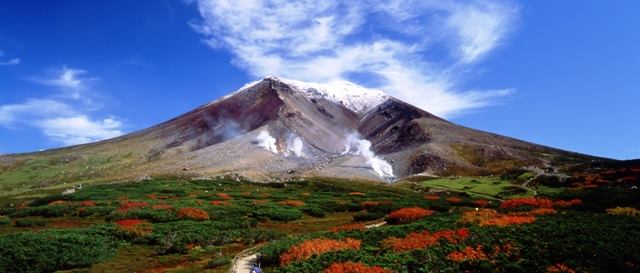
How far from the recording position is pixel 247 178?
108 meters

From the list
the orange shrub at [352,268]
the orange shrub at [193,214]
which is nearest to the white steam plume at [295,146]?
the orange shrub at [193,214]

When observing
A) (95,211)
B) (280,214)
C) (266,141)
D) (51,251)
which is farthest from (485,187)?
(266,141)

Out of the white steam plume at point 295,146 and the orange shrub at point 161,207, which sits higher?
the white steam plume at point 295,146

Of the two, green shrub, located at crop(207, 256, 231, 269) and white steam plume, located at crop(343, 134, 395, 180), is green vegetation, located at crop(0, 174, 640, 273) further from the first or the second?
white steam plume, located at crop(343, 134, 395, 180)

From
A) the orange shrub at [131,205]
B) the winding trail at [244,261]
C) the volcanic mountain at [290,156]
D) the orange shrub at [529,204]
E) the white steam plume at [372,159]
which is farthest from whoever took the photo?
the white steam plume at [372,159]

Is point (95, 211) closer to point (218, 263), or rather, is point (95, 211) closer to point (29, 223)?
point (29, 223)

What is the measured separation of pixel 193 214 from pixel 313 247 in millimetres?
25216

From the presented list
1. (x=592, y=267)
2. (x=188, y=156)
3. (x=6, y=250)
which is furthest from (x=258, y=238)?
(x=188, y=156)

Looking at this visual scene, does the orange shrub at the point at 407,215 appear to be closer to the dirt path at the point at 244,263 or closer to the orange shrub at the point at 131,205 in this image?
the dirt path at the point at 244,263

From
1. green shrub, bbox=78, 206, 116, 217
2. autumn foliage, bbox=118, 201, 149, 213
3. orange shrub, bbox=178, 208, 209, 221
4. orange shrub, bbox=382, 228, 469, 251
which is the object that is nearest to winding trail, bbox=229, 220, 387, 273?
orange shrub, bbox=382, 228, 469, 251

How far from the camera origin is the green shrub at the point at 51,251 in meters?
29.4

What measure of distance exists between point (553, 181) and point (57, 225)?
276ft

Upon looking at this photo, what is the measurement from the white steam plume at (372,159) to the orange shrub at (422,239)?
10696cm

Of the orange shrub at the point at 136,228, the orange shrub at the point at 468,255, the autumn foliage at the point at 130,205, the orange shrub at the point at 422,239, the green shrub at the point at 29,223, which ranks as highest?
the autumn foliage at the point at 130,205
